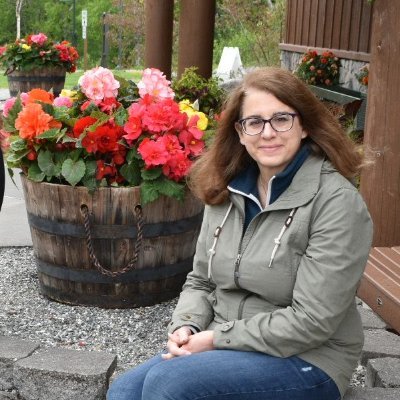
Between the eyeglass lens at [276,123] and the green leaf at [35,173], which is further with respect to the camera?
the green leaf at [35,173]

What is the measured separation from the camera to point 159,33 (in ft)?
26.5

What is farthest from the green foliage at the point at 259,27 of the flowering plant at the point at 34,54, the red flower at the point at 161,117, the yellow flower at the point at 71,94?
the red flower at the point at 161,117

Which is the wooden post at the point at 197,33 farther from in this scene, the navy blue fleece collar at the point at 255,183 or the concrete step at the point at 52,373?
the navy blue fleece collar at the point at 255,183

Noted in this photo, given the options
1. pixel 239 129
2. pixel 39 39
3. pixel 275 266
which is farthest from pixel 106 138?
pixel 39 39

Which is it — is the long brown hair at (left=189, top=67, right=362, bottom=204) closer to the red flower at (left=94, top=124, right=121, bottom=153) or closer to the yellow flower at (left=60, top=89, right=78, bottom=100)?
the red flower at (left=94, top=124, right=121, bottom=153)

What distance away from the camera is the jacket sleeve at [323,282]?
2307mm

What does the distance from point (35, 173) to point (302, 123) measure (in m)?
1.99

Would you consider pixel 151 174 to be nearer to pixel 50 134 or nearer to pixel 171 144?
pixel 171 144

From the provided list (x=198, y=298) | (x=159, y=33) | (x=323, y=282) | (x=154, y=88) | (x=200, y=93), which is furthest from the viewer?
(x=159, y=33)

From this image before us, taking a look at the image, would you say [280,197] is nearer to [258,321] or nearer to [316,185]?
[316,185]

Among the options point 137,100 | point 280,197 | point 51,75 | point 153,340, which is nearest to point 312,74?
point 51,75

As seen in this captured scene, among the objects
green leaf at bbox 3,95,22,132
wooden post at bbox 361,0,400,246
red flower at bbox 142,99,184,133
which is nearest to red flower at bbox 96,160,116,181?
red flower at bbox 142,99,184,133

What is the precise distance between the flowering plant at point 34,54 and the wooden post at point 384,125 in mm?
10103

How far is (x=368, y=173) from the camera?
421 cm
